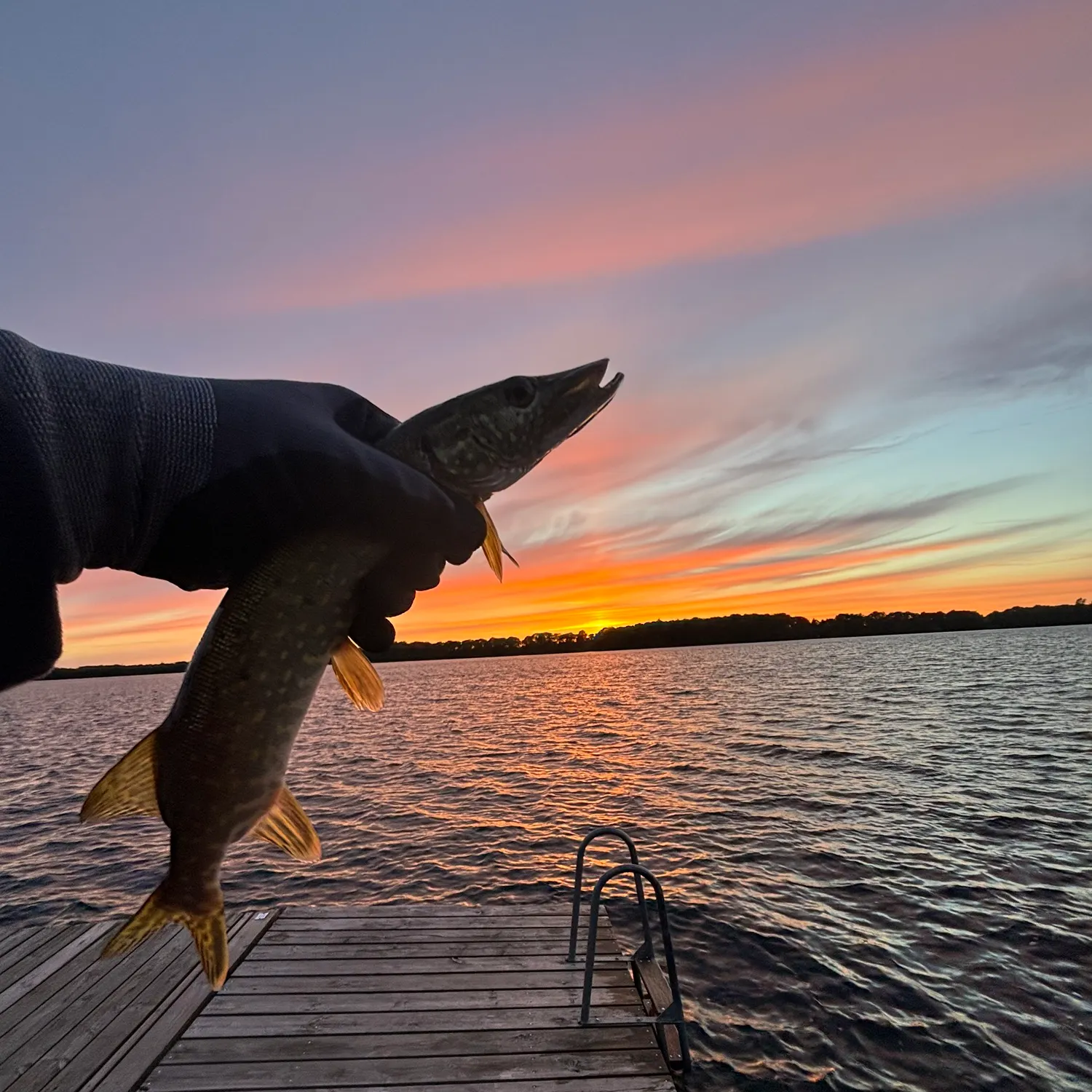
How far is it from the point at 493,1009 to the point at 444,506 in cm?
557

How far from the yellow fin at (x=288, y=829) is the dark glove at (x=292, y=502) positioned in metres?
0.89

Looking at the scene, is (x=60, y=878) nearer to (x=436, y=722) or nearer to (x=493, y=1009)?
(x=493, y=1009)

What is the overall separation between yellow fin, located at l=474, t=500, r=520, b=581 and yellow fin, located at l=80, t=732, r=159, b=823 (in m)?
1.52

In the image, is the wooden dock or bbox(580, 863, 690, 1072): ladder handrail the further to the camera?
bbox(580, 863, 690, 1072): ladder handrail

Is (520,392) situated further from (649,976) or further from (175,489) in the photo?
(649,976)

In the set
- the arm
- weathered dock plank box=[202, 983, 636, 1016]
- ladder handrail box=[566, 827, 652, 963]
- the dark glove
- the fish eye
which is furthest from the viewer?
ladder handrail box=[566, 827, 652, 963]

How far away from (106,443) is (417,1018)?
5936 millimetres

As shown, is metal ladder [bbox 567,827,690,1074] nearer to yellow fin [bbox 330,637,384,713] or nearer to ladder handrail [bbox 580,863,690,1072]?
ladder handrail [bbox 580,863,690,1072]

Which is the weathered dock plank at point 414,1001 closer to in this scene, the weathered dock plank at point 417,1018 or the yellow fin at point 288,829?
the weathered dock plank at point 417,1018

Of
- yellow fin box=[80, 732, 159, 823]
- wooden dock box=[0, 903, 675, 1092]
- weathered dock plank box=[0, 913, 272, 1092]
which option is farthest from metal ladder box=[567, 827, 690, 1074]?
yellow fin box=[80, 732, 159, 823]

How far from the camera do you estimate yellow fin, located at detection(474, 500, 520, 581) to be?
3.09 metres

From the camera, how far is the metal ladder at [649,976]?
565 cm

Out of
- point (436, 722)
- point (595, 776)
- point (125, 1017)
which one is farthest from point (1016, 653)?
point (125, 1017)

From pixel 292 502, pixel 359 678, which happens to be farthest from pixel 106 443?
pixel 359 678
